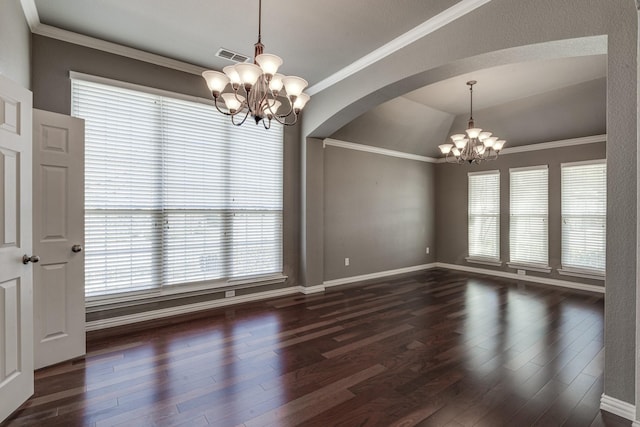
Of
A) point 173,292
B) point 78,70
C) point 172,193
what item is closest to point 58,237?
point 172,193

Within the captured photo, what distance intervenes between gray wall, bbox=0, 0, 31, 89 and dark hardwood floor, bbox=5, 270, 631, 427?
8.02 feet

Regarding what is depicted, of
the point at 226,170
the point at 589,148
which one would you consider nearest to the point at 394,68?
the point at 226,170

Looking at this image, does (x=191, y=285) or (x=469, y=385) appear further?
(x=191, y=285)

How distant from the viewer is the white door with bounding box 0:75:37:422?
6.30 feet

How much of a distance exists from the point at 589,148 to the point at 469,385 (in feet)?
17.4

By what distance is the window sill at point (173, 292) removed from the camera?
10.8ft

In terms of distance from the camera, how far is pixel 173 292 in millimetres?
3730

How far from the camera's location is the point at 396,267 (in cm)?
650

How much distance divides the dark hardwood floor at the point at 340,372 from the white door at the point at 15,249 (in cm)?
21

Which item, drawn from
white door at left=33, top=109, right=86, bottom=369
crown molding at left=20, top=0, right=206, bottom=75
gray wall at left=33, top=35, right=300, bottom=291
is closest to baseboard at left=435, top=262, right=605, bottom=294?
gray wall at left=33, top=35, right=300, bottom=291

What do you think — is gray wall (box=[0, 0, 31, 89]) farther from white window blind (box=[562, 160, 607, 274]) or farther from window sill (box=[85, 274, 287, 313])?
white window blind (box=[562, 160, 607, 274])

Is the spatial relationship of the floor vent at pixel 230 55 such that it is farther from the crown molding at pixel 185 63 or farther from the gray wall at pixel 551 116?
the gray wall at pixel 551 116

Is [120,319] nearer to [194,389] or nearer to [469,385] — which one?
[194,389]

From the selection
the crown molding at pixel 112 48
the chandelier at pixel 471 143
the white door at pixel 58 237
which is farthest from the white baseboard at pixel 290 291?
the crown molding at pixel 112 48
